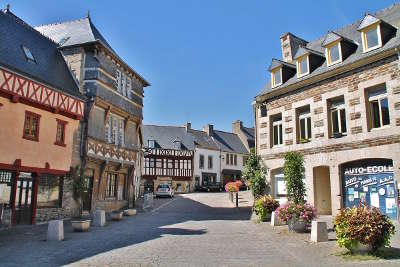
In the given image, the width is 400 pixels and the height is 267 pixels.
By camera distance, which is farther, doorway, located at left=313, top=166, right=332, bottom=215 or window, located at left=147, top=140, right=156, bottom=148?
window, located at left=147, top=140, right=156, bottom=148

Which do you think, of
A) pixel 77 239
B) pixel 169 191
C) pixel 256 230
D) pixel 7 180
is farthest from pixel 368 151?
pixel 169 191

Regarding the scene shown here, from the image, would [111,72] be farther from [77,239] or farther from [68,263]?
[68,263]

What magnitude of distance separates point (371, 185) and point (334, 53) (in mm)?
5869

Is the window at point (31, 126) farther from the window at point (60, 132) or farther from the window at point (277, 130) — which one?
the window at point (277, 130)

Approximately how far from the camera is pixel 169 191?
1303 inches

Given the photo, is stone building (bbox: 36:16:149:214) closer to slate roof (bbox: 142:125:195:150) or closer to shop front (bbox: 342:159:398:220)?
shop front (bbox: 342:159:398:220)

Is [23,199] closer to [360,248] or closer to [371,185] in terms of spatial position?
[360,248]

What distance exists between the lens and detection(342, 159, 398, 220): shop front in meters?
12.7

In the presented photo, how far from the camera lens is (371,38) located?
1423 centimetres

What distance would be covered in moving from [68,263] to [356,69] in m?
12.2

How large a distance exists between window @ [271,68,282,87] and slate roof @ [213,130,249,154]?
31068mm

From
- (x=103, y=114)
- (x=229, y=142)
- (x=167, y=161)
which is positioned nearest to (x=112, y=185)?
(x=103, y=114)

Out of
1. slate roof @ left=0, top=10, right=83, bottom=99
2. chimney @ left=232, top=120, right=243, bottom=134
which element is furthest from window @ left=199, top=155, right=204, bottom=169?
slate roof @ left=0, top=10, right=83, bottom=99

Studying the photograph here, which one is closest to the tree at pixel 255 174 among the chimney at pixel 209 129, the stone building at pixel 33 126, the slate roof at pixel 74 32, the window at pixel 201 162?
the stone building at pixel 33 126
